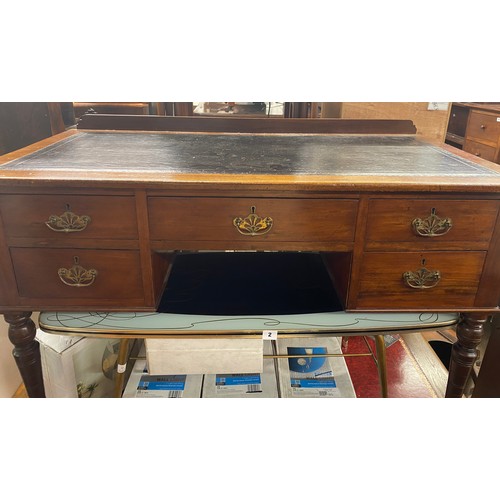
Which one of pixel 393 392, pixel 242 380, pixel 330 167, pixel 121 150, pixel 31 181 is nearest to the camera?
pixel 31 181

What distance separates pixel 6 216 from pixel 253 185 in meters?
0.54

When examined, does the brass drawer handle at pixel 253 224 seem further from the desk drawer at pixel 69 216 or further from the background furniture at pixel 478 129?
the background furniture at pixel 478 129

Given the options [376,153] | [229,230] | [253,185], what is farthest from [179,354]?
[376,153]

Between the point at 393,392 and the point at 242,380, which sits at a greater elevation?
the point at 242,380

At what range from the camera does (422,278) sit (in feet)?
3.26

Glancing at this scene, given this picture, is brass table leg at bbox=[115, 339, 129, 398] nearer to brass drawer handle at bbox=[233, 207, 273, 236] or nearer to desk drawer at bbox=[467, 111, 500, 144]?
brass drawer handle at bbox=[233, 207, 273, 236]

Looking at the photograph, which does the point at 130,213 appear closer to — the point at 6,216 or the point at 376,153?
the point at 6,216

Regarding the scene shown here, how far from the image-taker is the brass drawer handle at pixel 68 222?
36.0 inches

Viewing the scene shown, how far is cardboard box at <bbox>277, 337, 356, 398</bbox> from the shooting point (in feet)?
4.46

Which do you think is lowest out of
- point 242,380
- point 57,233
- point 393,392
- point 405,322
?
point 393,392

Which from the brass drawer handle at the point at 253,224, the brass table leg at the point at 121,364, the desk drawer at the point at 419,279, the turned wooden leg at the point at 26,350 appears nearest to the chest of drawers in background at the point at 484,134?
the desk drawer at the point at 419,279

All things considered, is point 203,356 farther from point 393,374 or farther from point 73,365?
point 393,374

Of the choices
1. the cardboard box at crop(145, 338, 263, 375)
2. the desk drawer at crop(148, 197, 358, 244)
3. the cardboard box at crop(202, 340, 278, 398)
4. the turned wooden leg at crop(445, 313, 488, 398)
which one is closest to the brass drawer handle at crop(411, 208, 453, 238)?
the desk drawer at crop(148, 197, 358, 244)

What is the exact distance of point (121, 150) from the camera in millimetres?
1119
